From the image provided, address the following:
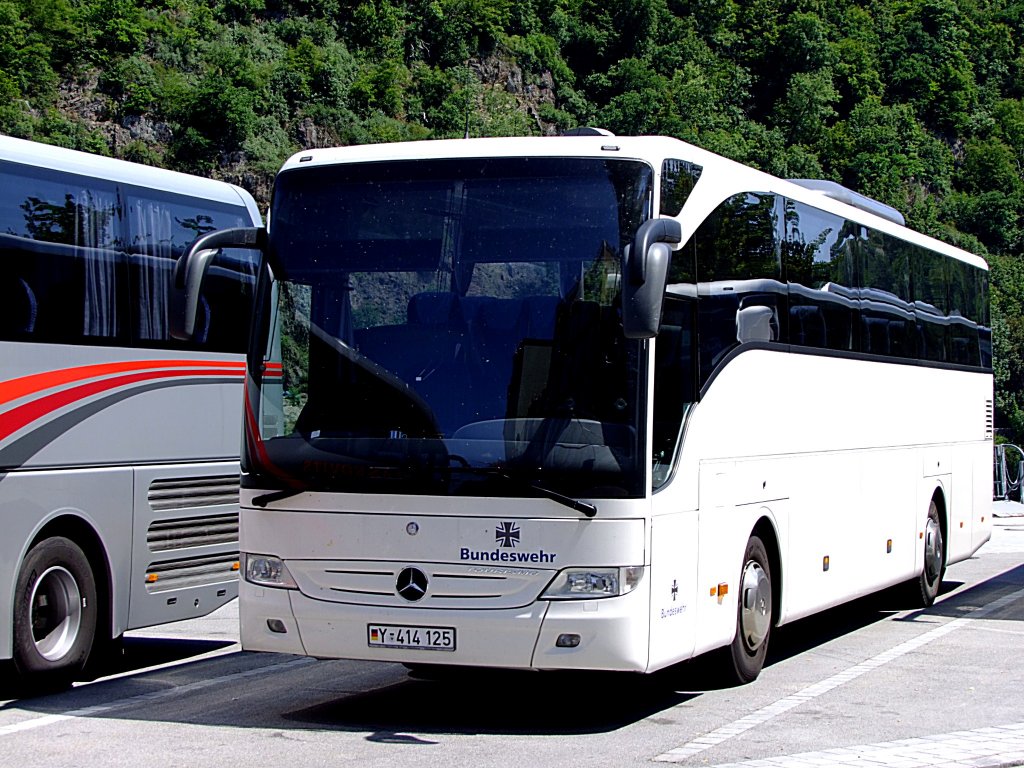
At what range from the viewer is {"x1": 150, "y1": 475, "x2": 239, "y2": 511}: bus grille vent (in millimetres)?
10820

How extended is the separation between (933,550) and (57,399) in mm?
8421

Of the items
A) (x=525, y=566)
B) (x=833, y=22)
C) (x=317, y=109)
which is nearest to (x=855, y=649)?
(x=525, y=566)

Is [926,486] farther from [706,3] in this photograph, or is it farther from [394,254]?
[706,3]

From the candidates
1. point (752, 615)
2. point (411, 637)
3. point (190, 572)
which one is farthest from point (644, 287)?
point (190, 572)

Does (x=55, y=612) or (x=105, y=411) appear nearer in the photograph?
(x=55, y=612)

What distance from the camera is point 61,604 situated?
996cm

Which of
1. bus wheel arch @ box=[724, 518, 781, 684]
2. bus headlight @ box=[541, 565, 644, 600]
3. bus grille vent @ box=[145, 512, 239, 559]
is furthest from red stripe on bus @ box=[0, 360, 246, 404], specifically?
bus wheel arch @ box=[724, 518, 781, 684]

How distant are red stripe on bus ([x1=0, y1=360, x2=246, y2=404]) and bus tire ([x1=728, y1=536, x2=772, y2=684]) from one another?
169 inches

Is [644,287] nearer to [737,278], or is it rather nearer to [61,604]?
[737,278]

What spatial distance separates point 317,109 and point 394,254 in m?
96.8

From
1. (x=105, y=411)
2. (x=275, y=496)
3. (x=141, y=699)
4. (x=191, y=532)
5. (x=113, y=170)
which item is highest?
(x=113, y=170)

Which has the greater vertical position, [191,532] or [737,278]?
[737,278]

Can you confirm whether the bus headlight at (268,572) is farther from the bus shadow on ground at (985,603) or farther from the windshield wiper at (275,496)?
the bus shadow on ground at (985,603)

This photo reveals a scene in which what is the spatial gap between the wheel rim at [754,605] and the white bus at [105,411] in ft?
13.5
